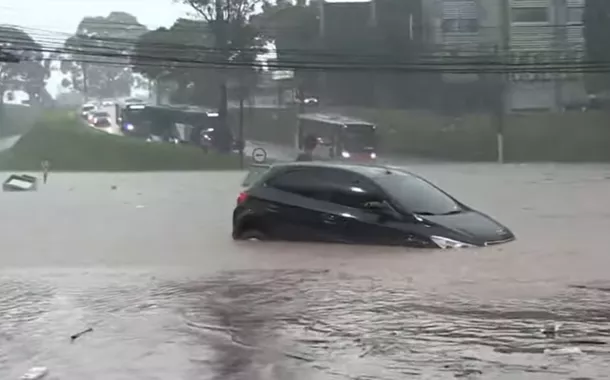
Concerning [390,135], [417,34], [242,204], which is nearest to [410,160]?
[390,135]

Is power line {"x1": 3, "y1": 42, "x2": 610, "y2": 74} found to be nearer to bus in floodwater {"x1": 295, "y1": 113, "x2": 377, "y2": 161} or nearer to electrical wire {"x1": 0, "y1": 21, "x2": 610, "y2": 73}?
electrical wire {"x1": 0, "y1": 21, "x2": 610, "y2": 73}

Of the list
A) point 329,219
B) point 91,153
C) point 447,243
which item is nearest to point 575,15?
point 91,153

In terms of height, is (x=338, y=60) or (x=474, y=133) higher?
(x=338, y=60)

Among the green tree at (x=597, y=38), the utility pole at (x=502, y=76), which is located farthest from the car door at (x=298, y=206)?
the green tree at (x=597, y=38)

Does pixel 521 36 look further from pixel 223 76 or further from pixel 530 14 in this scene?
pixel 223 76

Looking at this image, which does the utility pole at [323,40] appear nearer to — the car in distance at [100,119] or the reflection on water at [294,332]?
the car in distance at [100,119]

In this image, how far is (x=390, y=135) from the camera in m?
42.7

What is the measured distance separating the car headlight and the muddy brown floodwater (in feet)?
0.54

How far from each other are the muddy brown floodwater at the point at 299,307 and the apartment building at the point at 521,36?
94.6ft

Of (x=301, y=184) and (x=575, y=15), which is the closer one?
(x=301, y=184)

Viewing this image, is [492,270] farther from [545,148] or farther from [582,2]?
[582,2]

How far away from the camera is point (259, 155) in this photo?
1594 inches

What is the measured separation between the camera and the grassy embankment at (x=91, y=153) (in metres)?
42.4

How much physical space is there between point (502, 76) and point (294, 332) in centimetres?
4060
